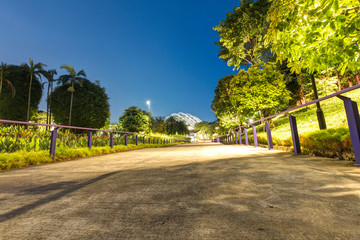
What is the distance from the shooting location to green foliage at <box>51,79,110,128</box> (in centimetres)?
2378

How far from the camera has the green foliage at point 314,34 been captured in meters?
2.63

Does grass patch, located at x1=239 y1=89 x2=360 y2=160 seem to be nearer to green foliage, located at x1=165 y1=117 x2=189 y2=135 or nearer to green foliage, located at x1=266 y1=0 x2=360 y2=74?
green foliage, located at x1=266 y1=0 x2=360 y2=74

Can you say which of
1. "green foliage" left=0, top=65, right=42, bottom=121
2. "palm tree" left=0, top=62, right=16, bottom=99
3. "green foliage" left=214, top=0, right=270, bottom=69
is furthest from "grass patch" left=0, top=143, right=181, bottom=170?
"green foliage" left=0, top=65, right=42, bottom=121

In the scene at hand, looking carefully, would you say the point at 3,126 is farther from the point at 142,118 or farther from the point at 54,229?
the point at 142,118

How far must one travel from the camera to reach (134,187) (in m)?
1.99

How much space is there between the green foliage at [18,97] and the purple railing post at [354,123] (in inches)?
1365

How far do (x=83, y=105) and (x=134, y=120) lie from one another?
1023 centimetres

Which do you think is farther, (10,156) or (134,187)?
(10,156)

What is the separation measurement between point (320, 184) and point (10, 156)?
5.89 metres

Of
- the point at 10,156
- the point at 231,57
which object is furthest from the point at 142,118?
the point at 10,156

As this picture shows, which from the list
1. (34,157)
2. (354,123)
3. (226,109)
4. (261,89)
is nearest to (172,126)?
(226,109)

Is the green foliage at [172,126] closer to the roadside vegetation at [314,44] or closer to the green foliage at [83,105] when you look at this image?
the green foliage at [83,105]

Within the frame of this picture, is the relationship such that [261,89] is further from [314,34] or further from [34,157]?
[34,157]

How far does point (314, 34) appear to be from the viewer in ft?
9.36
